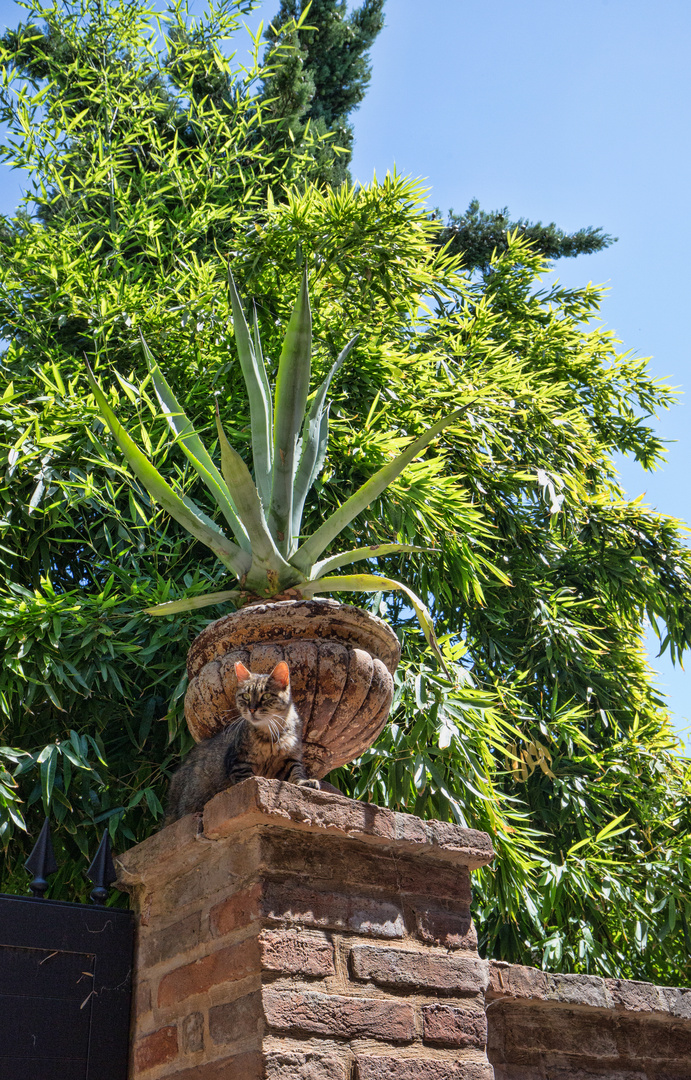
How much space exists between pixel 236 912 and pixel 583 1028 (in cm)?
120

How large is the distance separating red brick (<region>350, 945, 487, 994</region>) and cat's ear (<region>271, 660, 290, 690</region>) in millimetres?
561

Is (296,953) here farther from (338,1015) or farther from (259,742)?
(259,742)

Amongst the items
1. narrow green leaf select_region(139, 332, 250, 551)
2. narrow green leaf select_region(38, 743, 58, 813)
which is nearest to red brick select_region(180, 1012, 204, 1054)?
narrow green leaf select_region(139, 332, 250, 551)

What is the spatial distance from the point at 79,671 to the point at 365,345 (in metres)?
2.46

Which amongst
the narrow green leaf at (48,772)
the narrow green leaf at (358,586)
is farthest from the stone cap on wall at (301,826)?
the narrow green leaf at (48,772)

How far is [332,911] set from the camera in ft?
5.95

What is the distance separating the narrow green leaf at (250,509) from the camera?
2.43m

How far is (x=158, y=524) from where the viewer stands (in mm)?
4648

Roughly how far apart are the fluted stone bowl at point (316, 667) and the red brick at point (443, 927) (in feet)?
1.37

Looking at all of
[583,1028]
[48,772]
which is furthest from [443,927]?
[48,772]

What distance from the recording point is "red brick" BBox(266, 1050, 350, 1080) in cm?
159

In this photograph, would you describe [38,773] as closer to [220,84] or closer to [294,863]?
[294,863]

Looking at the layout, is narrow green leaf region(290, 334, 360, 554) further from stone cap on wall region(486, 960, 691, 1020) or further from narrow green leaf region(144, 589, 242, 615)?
stone cap on wall region(486, 960, 691, 1020)

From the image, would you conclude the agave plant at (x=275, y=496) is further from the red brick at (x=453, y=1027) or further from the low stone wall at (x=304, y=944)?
the red brick at (x=453, y=1027)
